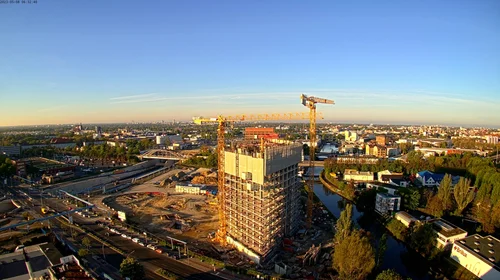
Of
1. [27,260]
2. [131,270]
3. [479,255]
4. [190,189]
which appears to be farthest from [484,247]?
[190,189]

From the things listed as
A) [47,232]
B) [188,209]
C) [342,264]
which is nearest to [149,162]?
[188,209]

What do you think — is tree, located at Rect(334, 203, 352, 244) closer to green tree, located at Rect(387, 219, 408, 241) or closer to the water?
the water

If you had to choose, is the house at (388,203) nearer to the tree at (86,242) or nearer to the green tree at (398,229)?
the green tree at (398,229)

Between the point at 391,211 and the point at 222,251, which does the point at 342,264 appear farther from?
the point at 391,211

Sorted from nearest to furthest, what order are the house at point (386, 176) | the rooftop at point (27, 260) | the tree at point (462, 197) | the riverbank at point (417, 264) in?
the rooftop at point (27, 260) < the riverbank at point (417, 264) < the tree at point (462, 197) < the house at point (386, 176)

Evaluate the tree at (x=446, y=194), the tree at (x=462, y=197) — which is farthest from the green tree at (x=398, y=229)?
the tree at (x=462, y=197)

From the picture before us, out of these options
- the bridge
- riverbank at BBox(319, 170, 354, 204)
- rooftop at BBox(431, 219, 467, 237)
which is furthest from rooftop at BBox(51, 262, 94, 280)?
the bridge
